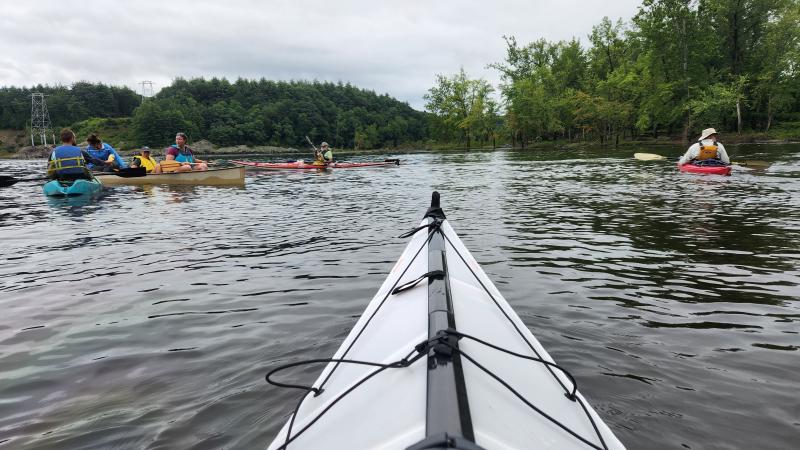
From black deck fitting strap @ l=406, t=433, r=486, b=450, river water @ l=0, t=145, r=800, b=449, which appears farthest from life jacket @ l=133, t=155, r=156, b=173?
black deck fitting strap @ l=406, t=433, r=486, b=450

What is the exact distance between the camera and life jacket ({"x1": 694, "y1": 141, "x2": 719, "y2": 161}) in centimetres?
1664

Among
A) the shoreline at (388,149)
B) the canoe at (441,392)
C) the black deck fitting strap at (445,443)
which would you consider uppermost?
the shoreline at (388,149)

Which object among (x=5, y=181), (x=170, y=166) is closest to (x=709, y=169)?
(x=170, y=166)

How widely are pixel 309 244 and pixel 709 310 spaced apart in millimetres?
6512

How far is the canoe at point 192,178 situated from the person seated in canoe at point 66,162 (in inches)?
124

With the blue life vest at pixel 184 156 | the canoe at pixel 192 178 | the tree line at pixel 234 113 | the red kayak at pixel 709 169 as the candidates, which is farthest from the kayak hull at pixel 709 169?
the tree line at pixel 234 113

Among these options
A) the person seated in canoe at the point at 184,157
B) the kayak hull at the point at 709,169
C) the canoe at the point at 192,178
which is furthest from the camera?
the person seated in canoe at the point at 184,157

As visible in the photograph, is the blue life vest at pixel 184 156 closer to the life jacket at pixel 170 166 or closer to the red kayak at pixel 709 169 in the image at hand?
the life jacket at pixel 170 166

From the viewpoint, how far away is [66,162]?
49.0 ft

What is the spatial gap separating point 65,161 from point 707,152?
957 inches

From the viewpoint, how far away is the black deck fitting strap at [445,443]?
135 cm

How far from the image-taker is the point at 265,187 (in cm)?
1927

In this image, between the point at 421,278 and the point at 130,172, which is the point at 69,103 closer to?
the point at 130,172

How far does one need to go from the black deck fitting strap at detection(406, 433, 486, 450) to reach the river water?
1960 mm
